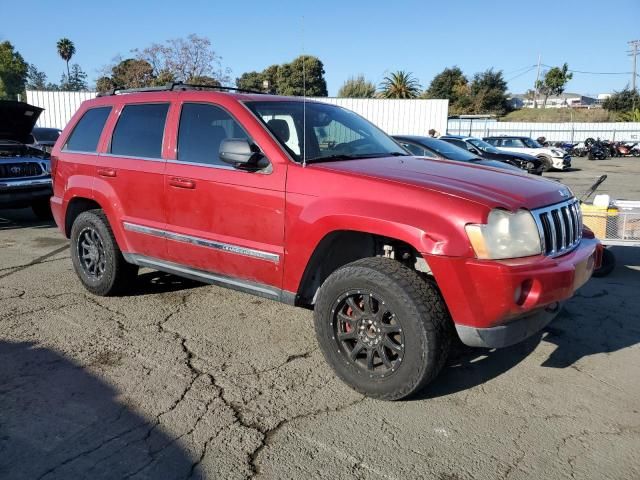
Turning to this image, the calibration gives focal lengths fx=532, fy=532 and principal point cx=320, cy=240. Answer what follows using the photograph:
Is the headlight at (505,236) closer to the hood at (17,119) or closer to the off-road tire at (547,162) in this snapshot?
the hood at (17,119)

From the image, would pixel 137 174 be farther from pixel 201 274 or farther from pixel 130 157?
pixel 201 274

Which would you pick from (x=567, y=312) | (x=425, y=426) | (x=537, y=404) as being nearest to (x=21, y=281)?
(x=425, y=426)

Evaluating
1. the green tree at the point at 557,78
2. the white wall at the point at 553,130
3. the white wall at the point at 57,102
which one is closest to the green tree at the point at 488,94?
the green tree at the point at 557,78

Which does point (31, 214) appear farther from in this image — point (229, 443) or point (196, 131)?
point (229, 443)

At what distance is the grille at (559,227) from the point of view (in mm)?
3135

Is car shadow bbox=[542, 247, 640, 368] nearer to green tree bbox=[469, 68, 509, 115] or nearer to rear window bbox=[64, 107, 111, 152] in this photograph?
rear window bbox=[64, 107, 111, 152]

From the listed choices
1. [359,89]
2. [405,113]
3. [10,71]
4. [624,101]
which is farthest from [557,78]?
[10,71]

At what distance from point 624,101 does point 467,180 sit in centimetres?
7316

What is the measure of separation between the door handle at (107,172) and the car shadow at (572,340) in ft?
10.6

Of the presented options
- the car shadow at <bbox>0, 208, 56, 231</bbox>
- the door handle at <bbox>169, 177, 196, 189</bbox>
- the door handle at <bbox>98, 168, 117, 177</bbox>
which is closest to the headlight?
the door handle at <bbox>169, 177, 196, 189</bbox>

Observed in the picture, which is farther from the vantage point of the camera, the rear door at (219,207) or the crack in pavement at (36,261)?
the crack in pavement at (36,261)

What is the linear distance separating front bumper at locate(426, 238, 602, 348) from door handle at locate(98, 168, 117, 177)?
3.07m

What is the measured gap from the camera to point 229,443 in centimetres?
282

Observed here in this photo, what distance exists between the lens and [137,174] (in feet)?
14.8
